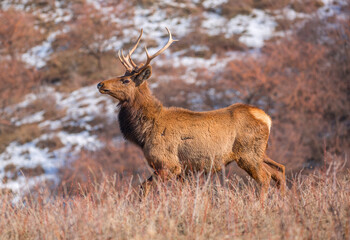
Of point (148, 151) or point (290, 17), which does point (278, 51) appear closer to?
point (290, 17)

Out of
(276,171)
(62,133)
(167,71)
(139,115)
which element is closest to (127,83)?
(139,115)

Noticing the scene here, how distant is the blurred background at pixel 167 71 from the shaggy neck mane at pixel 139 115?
14.7m

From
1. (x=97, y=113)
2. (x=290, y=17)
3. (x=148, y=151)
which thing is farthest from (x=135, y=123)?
(x=290, y=17)

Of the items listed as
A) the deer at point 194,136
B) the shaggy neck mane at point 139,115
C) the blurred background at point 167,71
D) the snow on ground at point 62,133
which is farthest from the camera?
the blurred background at point 167,71

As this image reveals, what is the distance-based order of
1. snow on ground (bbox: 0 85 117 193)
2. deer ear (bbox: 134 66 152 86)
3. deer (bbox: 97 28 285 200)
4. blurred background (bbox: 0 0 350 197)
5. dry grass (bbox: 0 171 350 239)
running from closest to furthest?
dry grass (bbox: 0 171 350 239) → deer (bbox: 97 28 285 200) → deer ear (bbox: 134 66 152 86) → snow on ground (bbox: 0 85 117 193) → blurred background (bbox: 0 0 350 197)

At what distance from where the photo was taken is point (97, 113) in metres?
25.8

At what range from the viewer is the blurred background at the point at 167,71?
23.7 metres

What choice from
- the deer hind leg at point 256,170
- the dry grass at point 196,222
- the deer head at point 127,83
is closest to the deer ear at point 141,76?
the deer head at point 127,83

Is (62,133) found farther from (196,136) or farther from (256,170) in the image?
(256,170)

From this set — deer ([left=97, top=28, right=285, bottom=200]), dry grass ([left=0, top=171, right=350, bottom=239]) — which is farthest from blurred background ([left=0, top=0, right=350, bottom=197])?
dry grass ([left=0, top=171, right=350, bottom=239])

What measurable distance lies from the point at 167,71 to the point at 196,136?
912 inches

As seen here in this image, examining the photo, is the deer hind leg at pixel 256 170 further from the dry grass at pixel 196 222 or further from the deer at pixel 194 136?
the dry grass at pixel 196 222

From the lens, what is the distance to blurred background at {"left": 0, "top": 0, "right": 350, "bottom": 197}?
2367 centimetres

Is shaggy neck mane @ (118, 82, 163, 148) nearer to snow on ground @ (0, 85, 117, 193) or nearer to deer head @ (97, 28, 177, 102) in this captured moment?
deer head @ (97, 28, 177, 102)
